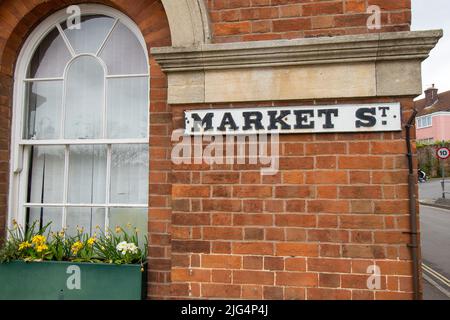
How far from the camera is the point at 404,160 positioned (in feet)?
7.74

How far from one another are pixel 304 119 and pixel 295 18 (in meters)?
0.74

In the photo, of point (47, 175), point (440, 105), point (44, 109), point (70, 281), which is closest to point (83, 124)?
point (44, 109)

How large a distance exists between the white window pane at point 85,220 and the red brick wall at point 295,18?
71.3 inches

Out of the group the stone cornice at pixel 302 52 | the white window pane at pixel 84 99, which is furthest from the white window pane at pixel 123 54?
the stone cornice at pixel 302 52

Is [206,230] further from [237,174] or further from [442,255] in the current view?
[442,255]

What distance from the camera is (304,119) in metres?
2.47

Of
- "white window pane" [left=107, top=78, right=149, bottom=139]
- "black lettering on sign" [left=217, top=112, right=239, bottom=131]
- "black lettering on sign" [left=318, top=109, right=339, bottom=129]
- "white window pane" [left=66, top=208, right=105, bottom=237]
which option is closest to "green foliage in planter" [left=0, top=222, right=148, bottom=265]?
"white window pane" [left=66, top=208, right=105, bottom=237]

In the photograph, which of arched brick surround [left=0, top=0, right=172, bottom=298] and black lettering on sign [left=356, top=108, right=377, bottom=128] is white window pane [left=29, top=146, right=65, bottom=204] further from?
black lettering on sign [left=356, top=108, right=377, bottom=128]

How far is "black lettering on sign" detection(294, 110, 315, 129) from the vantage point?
2.47 metres

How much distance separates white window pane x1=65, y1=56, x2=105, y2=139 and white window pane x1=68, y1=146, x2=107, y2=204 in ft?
0.46

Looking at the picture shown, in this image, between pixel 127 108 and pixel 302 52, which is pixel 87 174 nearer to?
pixel 127 108

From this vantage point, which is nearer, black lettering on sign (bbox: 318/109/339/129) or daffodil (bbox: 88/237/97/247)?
black lettering on sign (bbox: 318/109/339/129)

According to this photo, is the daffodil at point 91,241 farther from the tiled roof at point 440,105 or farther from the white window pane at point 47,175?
the tiled roof at point 440,105
